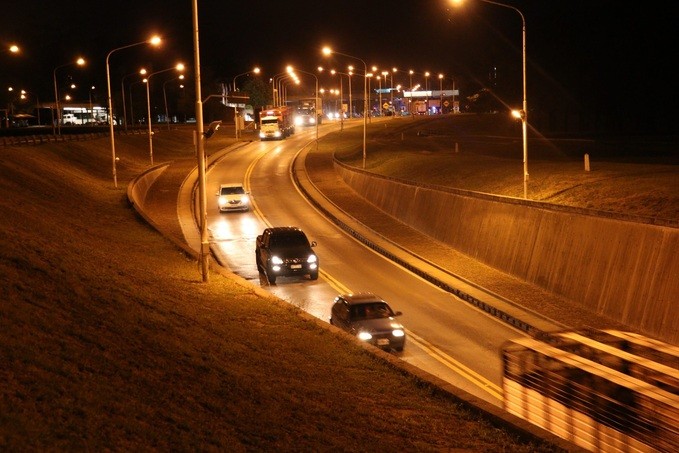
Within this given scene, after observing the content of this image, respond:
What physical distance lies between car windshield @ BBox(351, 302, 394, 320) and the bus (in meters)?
8.06

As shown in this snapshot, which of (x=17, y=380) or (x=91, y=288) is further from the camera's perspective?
(x=91, y=288)

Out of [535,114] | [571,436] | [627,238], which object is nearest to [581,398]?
[571,436]

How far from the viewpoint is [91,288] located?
54.9 feet

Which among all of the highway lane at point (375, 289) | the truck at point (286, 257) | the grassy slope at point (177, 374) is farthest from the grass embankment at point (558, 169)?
the grassy slope at point (177, 374)

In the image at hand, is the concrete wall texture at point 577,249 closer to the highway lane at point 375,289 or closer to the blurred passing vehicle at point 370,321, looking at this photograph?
the highway lane at point 375,289

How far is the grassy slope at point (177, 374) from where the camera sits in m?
9.18

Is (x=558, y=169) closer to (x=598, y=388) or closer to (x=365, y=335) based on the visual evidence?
(x=365, y=335)

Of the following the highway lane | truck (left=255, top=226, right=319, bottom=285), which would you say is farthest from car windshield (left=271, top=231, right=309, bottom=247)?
the highway lane

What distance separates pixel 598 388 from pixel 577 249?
16448 mm

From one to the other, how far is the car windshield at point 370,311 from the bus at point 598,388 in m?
8.06

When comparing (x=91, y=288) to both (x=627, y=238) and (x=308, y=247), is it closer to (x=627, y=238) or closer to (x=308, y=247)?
(x=308, y=247)

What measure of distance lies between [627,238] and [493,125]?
8861 centimetres

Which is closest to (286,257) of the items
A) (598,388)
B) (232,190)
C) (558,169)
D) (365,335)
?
(365,335)

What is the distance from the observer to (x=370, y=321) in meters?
20.4
